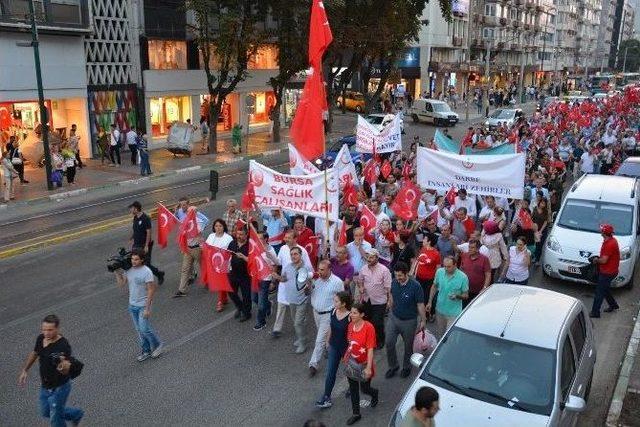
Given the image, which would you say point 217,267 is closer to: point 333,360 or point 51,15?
point 333,360

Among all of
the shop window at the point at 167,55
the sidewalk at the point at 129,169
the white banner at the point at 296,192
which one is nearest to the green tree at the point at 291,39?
the sidewalk at the point at 129,169

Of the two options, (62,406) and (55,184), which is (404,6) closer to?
(55,184)

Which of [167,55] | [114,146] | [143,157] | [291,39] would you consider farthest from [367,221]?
[167,55]

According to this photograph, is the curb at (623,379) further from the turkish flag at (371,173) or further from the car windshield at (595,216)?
the turkish flag at (371,173)

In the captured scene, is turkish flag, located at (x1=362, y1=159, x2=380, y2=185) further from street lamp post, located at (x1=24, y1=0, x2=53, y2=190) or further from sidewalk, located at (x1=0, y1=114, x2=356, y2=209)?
street lamp post, located at (x1=24, y1=0, x2=53, y2=190)

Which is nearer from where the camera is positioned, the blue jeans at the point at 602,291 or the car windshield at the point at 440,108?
the blue jeans at the point at 602,291

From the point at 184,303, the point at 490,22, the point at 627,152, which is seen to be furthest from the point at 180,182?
the point at 490,22

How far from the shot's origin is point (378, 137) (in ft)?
54.1

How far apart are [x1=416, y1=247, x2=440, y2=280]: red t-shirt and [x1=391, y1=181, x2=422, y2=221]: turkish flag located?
2.44m

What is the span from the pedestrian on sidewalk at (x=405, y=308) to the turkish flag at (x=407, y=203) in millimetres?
3779

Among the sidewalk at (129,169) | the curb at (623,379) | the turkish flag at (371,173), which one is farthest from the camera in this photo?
the sidewalk at (129,169)

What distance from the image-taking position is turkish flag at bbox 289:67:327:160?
32.7ft

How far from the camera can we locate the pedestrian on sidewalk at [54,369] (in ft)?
20.4

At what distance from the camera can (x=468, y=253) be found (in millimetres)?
8930
